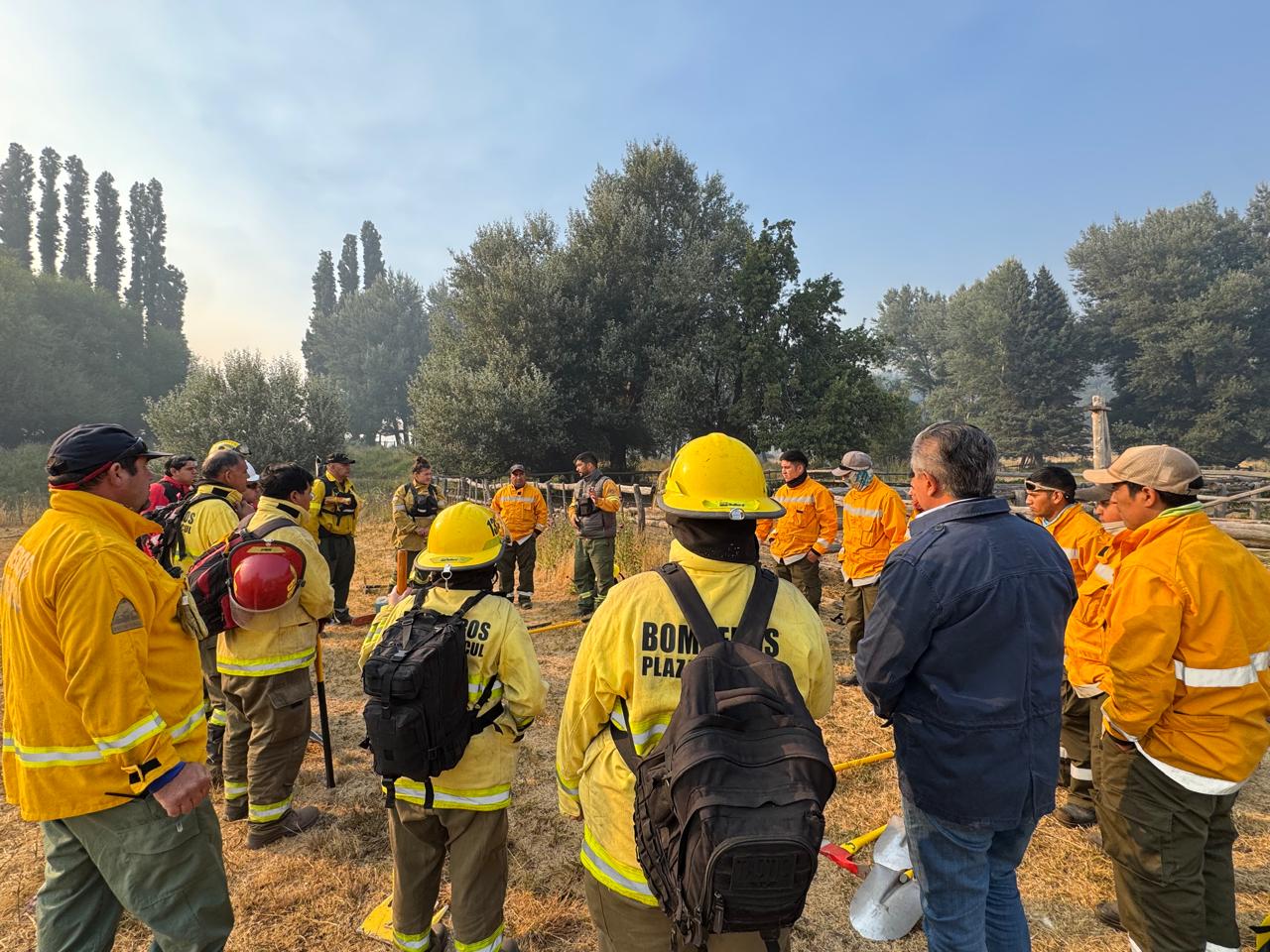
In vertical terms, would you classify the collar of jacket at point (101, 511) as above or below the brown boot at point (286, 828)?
above

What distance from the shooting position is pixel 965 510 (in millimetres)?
2078

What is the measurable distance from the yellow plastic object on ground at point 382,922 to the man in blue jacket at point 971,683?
2.33 m

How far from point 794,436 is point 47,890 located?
2306cm

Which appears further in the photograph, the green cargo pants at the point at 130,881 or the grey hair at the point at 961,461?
the grey hair at the point at 961,461

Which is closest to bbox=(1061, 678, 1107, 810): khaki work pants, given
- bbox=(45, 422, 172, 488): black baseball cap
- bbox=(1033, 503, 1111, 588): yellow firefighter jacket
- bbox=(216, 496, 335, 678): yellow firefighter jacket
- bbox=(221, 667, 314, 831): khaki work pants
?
bbox=(1033, 503, 1111, 588): yellow firefighter jacket

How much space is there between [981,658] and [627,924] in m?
1.43

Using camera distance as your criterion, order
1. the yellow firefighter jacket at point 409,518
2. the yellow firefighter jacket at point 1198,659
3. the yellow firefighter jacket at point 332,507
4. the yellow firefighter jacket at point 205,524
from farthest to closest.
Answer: the yellow firefighter jacket at point 409,518 → the yellow firefighter jacket at point 332,507 → the yellow firefighter jacket at point 205,524 → the yellow firefighter jacket at point 1198,659

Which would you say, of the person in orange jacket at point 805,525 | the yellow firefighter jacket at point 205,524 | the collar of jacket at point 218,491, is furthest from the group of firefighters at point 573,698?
the person in orange jacket at point 805,525

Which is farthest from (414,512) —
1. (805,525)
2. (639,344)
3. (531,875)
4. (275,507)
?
(639,344)

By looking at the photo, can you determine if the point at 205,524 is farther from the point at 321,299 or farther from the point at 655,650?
the point at 321,299

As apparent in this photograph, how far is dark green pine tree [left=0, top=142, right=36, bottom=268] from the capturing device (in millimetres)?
48438

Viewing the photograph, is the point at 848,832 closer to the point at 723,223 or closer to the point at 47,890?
the point at 47,890

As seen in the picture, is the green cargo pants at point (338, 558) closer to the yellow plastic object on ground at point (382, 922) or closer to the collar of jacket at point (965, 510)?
the yellow plastic object on ground at point (382, 922)

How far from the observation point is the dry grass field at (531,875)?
9.38 feet
